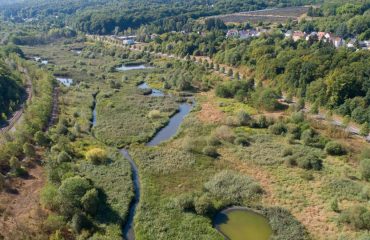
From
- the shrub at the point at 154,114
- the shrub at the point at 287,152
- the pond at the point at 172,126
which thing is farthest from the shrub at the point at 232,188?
the shrub at the point at 154,114

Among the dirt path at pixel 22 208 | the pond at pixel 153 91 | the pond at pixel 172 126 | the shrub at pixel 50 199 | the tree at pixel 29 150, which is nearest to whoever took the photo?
the dirt path at pixel 22 208

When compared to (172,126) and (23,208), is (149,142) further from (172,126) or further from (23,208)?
(23,208)

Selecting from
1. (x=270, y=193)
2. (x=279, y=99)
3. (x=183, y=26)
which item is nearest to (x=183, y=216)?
(x=270, y=193)

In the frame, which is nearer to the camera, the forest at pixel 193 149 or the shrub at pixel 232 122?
the forest at pixel 193 149

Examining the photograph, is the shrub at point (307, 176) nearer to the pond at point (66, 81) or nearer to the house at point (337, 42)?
the pond at point (66, 81)

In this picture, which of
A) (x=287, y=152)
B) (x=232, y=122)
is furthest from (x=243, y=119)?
(x=287, y=152)

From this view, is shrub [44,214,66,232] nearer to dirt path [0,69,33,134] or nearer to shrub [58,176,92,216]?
shrub [58,176,92,216]

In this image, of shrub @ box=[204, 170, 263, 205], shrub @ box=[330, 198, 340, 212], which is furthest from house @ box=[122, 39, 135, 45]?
shrub @ box=[330, 198, 340, 212]
